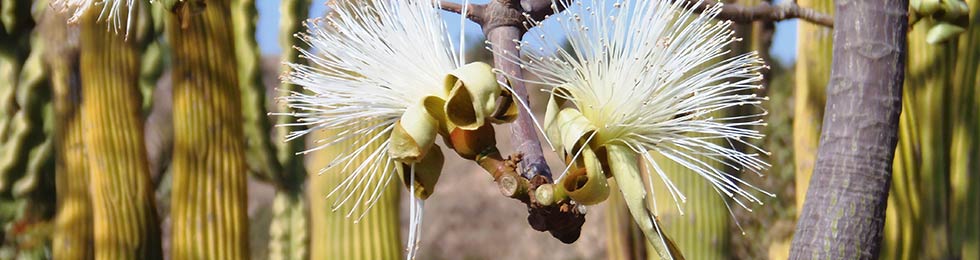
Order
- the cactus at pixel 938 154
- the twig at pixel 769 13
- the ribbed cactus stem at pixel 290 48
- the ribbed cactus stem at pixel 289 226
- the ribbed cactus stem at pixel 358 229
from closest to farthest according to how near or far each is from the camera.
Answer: the twig at pixel 769 13
the cactus at pixel 938 154
the ribbed cactus stem at pixel 358 229
the ribbed cactus stem at pixel 290 48
the ribbed cactus stem at pixel 289 226

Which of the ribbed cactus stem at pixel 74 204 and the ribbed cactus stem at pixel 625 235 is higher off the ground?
the ribbed cactus stem at pixel 74 204

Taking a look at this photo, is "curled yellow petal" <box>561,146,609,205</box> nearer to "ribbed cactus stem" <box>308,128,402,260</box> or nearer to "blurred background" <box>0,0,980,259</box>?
"blurred background" <box>0,0,980,259</box>

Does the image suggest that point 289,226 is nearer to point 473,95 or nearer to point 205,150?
point 205,150

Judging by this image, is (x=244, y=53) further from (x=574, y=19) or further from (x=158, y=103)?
(x=158, y=103)

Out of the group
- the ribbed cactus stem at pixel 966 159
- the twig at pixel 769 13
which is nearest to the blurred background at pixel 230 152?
the ribbed cactus stem at pixel 966 159

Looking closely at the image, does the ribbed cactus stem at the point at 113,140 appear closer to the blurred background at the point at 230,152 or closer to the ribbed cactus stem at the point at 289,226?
the blurred background at the point at 230,152

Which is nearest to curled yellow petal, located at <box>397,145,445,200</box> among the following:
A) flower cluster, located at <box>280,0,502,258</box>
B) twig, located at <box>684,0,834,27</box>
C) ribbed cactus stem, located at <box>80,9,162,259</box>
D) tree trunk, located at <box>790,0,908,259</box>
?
flower cluster, located at <box>280,0,502,258</box>

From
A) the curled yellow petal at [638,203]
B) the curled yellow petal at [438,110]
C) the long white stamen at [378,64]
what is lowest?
the curled yellow petal at [638,203]
